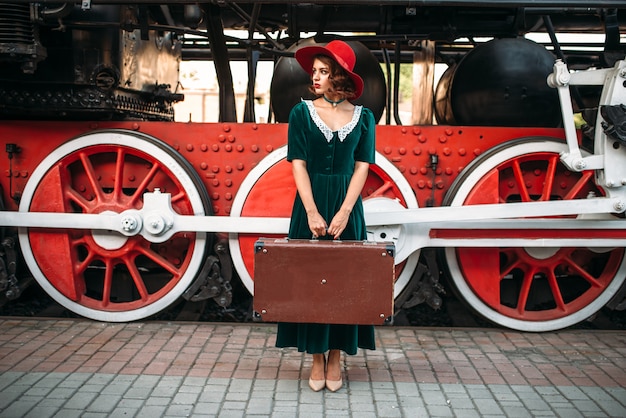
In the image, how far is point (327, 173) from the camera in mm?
3156

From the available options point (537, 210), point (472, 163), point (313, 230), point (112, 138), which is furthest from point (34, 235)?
point (537, 210)

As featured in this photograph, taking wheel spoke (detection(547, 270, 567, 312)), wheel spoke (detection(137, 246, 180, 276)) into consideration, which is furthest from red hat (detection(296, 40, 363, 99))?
wheel spoke (detection(547, 270, 567, 312))

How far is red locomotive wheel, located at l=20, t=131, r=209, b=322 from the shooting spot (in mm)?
4102

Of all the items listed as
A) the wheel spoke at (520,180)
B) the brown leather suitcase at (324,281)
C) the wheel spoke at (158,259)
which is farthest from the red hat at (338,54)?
the wheel spoke at (158,259)

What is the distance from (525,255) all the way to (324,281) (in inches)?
68.8

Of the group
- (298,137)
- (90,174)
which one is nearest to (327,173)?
(298,137)

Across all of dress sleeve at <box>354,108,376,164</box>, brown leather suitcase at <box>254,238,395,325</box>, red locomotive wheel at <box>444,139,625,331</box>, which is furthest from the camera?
red locomotive wheel at <box>444,139,625,331</box>

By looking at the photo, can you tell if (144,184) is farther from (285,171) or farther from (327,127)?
(327,127)

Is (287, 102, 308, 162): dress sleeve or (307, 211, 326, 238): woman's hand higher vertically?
(287, 102, 308, 162): dress sleeve

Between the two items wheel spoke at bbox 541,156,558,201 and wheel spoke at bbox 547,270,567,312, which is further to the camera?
wheel spoke at bbox 547,270,567,312

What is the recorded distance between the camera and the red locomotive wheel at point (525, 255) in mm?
4055

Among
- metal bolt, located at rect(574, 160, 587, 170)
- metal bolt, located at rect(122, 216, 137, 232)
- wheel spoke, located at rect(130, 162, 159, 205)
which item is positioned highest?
metal bolt, located at rect(574, 160, 587, 170)

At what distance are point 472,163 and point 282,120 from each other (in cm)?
120

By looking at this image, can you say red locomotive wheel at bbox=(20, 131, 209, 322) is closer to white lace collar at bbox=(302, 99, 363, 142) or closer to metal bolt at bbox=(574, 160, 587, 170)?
white lace collar at bbox=(302, 99, 363, 142)
